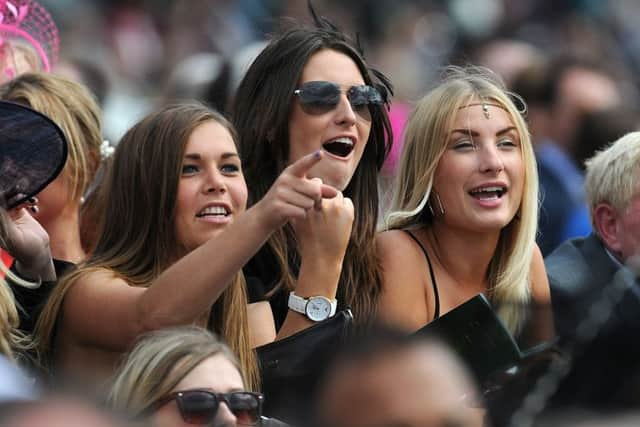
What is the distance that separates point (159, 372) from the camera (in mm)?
3572

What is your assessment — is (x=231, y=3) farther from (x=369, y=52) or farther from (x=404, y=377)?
(x=404, y=377)

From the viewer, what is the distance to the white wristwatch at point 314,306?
4.43 metres

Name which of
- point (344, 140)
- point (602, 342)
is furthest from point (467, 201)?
point (602, 342)

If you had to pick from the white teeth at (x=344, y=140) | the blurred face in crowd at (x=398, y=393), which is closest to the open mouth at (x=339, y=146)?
the white teeth at (x=344, y=140)

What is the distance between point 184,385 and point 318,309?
0.94 m

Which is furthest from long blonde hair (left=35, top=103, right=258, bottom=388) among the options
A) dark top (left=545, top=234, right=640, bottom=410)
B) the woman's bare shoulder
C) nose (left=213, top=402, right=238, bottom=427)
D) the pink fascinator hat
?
dark top (left=545, top=234, right=640, bottom=410)

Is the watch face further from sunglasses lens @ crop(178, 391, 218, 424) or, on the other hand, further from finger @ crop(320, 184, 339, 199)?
sunglasses lens @ crop(178, 391, 218, 424)

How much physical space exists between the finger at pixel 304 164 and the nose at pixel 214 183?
52 cm

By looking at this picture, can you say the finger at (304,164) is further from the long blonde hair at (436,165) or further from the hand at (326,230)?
the long blonde hair at (436,165)

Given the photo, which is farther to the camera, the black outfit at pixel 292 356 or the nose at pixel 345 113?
the nose at pixel 345 113

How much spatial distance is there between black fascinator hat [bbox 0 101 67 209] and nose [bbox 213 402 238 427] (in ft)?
3.78

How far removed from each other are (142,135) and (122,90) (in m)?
8.14

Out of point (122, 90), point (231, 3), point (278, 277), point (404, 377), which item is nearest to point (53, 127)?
point (278, 277)

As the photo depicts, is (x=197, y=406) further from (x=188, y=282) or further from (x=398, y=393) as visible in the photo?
(x=398, y=393)
